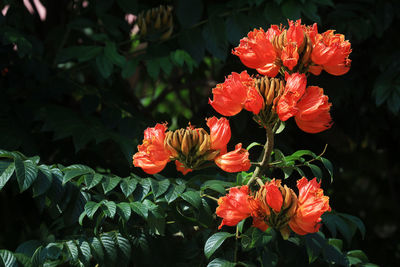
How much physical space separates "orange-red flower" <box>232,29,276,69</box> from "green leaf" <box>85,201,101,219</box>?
62cm

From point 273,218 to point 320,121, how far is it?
0.98ft

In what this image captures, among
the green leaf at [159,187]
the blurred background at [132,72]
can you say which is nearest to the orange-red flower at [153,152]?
the green leaf at [159,187]

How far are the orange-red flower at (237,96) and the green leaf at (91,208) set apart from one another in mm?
473

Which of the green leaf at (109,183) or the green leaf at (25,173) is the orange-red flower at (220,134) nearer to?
the green leaf at (109,183)

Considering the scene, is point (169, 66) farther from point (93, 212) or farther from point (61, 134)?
point (93, 212)

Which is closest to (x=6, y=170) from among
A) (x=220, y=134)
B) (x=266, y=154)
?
(x=220, y=134)

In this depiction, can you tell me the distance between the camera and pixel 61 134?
8.02 feet

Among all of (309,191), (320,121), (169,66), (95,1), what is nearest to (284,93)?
(320,121)

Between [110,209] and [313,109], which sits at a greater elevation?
[313,109]

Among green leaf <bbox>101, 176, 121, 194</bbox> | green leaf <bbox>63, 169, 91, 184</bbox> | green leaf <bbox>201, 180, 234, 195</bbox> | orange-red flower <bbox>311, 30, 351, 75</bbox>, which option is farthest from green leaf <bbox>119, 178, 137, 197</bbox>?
orange-red flower <bbox>311, 30, 351, 75</bbox>

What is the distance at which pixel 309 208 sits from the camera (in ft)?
4.79

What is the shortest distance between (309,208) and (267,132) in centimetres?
24

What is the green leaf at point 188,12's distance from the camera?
2.71 meters

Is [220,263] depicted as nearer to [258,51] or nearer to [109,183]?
[109,183]
